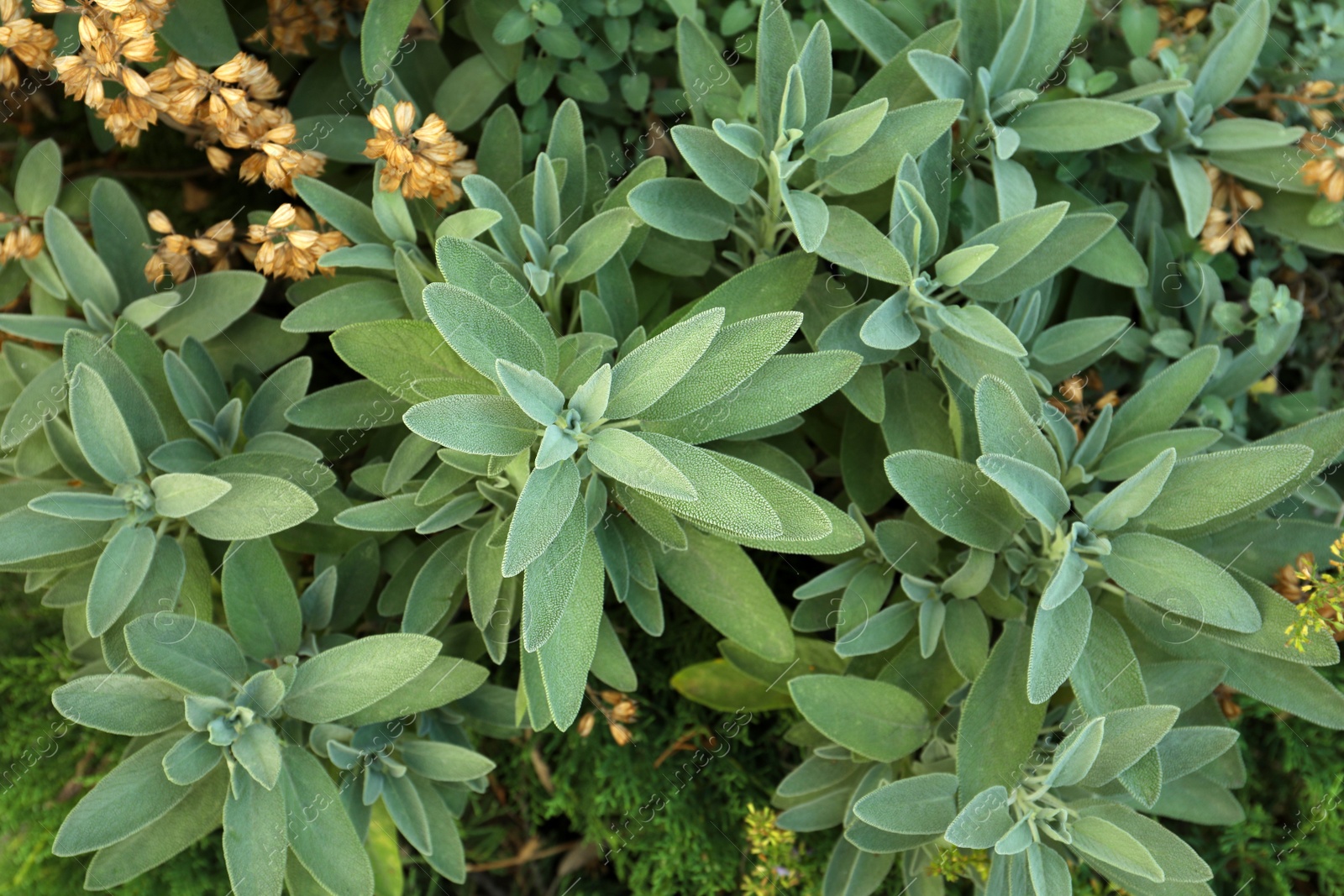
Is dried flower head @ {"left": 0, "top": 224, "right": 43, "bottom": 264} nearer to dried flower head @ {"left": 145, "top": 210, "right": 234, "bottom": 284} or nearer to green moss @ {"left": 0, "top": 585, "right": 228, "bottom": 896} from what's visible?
dried flower head @ {"left": 145, "top": 210, "right": 234, "bottom": 284}

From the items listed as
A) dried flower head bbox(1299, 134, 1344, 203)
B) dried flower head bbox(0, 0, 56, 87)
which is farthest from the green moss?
dried flower head bbox(1299, 134, 1344, 203)

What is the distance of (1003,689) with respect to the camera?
1425mm

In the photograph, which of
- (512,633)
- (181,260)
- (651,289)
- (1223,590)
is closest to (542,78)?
(651,289)

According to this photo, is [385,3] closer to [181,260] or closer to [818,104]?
[181,260]

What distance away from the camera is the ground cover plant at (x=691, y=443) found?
1.29 m

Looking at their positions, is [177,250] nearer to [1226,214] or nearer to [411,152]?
[411,152]

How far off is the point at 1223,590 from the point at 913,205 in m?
0.67

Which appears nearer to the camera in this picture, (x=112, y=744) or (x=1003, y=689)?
(x=1003, y=689)

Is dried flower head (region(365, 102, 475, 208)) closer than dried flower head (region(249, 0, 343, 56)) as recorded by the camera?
Yes

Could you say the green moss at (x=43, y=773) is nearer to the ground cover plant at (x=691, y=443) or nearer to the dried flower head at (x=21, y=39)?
the ground cover plant at (x=691, y=443)

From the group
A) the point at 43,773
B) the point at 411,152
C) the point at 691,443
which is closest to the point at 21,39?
the point at 411,152

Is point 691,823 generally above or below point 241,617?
below

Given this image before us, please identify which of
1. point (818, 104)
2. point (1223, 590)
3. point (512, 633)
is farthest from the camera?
point (512, 633)

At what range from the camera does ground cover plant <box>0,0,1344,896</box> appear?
1.29 m
